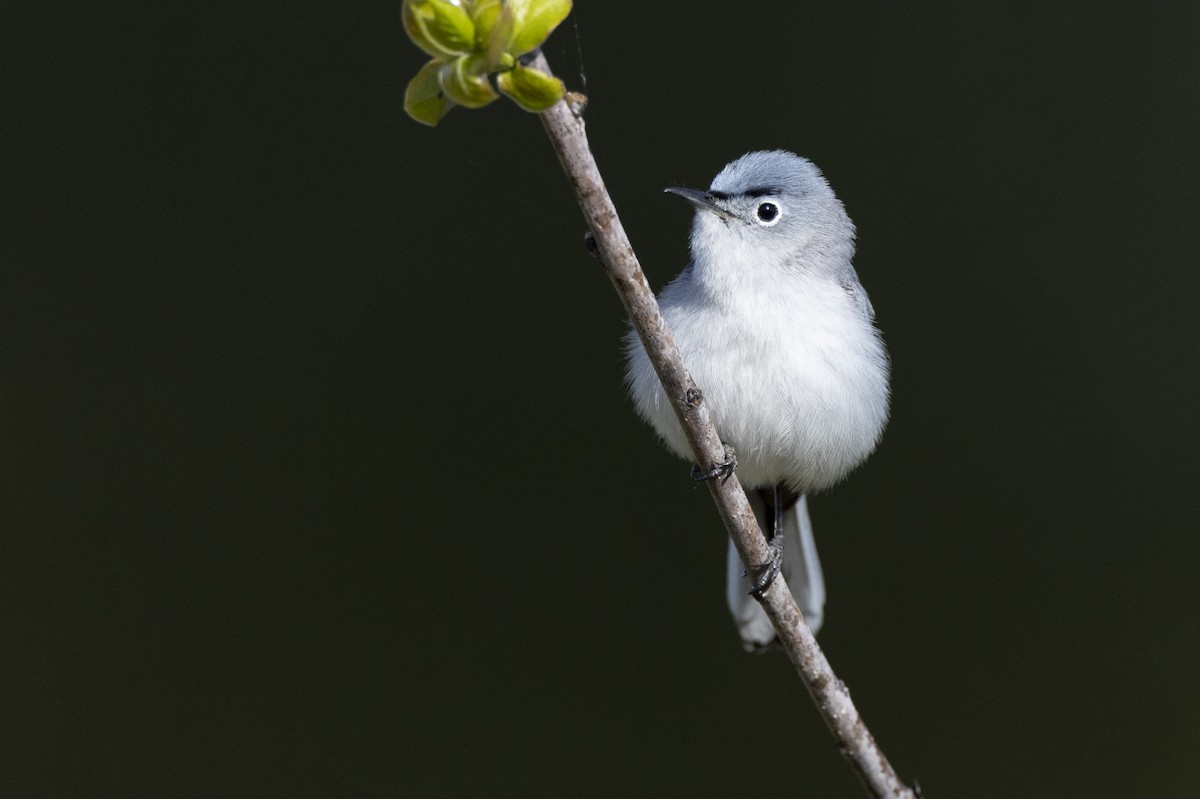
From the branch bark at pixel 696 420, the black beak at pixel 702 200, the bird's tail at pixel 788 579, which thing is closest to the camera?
the branch bark at pixel 696 420

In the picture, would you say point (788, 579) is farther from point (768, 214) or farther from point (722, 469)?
point (722, 469)

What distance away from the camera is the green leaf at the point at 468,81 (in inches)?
24.9

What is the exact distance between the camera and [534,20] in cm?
64

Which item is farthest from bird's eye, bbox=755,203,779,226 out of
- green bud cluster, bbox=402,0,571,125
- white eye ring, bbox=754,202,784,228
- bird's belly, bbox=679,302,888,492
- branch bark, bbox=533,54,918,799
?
green bud cluster, bbox=402,0,571,125

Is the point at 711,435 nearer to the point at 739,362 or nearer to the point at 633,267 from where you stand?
the point at 633,267

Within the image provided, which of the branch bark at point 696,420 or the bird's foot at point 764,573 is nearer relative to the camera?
the branch bark at point 696,420

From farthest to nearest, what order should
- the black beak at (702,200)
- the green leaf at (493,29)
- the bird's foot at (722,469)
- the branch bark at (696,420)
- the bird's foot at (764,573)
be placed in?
the black beak at (702,200) < the bird's foot at (764,573) < the bird's foot at (722,469) < the branch bark at (696,420) < the green leaf at (493,29)

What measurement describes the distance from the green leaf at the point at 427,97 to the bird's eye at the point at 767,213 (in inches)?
43.6

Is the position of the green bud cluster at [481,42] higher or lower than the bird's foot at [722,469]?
higher

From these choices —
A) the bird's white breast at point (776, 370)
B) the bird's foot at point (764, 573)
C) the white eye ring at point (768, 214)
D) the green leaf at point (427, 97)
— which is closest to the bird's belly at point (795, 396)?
the bird's white breast at point (776, 370)

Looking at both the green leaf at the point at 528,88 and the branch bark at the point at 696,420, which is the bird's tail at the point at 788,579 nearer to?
the branch bark at the point at 696,420

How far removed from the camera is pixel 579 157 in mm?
850

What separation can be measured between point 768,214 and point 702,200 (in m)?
0.13

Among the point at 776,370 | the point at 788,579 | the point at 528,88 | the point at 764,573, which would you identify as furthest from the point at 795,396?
the point at 528,88
